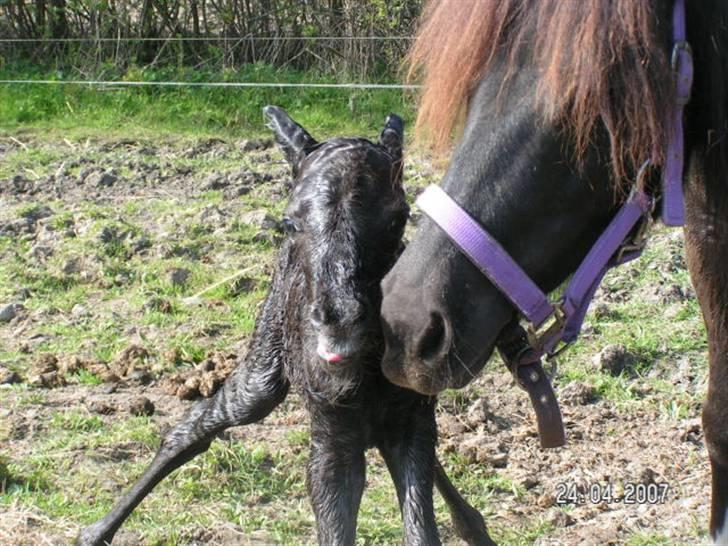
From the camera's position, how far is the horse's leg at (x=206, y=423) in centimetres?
371

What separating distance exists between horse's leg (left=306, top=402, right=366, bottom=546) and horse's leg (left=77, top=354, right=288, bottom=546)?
452 mm

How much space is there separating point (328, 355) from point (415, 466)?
19.6 inches

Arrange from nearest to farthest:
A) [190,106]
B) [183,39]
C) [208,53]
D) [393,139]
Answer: [393,139], [190,106], [183,39], [208,53]

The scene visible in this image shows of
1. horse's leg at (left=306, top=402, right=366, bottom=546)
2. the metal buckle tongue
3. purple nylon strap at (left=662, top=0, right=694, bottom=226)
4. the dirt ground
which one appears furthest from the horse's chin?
the dirt ground

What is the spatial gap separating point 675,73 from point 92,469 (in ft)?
9.41

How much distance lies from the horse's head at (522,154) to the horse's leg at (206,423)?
1.45 m

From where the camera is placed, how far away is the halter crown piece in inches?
85.6

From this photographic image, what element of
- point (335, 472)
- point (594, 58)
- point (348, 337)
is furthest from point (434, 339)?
point (335, 472)

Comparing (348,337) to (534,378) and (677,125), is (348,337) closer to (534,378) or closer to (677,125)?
(534,378)

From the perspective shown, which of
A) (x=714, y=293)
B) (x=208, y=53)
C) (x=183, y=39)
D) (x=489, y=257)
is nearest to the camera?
(x=489, y=257)

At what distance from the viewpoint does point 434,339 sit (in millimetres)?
2240

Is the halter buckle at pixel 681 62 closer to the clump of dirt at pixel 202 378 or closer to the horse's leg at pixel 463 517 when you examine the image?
the horse's leg at pixel 463 517

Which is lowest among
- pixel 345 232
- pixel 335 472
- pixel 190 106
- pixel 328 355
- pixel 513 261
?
pixel 190 106

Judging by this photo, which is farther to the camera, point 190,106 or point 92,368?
point 190,106
